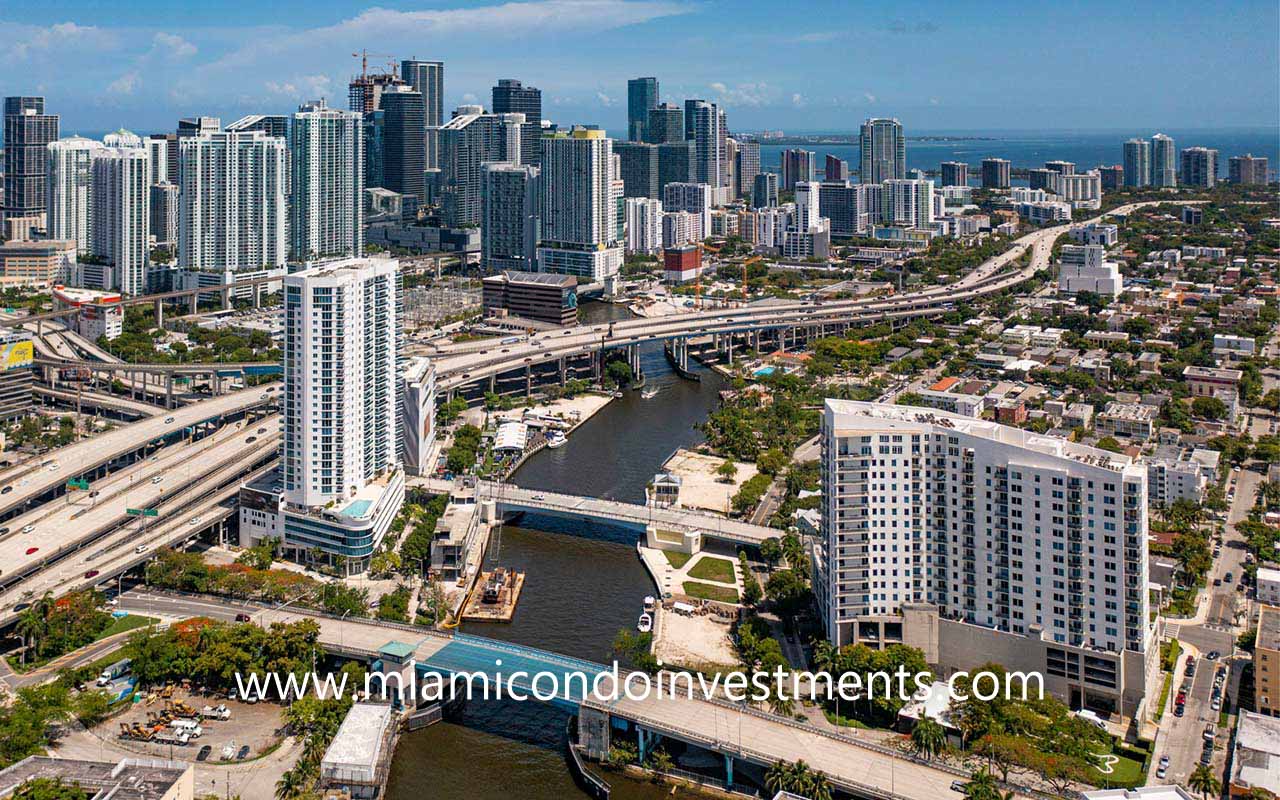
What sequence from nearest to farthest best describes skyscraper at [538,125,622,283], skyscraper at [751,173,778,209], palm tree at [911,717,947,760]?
palm tree at [911,717,947,760]
skyscraper at [538,125,622,283]
skyscraper at [751,173,778,209]

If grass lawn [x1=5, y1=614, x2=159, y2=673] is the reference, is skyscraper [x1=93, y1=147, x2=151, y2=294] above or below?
above

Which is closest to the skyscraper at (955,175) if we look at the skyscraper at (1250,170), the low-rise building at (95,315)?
the skyscraper at (1250,170)

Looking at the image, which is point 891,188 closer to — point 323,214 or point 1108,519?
point 323,214

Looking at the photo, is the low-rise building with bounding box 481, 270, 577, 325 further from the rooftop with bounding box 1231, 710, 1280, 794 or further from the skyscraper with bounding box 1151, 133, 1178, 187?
the skyscraper with bounding box 1151, 133, 1178, 187

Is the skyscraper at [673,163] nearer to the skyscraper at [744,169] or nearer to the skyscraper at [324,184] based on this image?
the skyscraper at [744,169]

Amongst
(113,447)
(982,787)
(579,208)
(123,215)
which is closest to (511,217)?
(579,208)

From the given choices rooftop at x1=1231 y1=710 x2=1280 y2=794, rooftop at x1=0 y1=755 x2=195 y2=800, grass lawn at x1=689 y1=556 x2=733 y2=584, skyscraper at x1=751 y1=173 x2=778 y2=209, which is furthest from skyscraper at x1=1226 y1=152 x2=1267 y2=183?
rooftop at x1=0 y1=755 x2=195 y2=800

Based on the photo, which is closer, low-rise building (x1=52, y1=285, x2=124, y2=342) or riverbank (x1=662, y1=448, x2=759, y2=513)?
riverbank (x1=662, y1=448, x2=759, y2=513)
